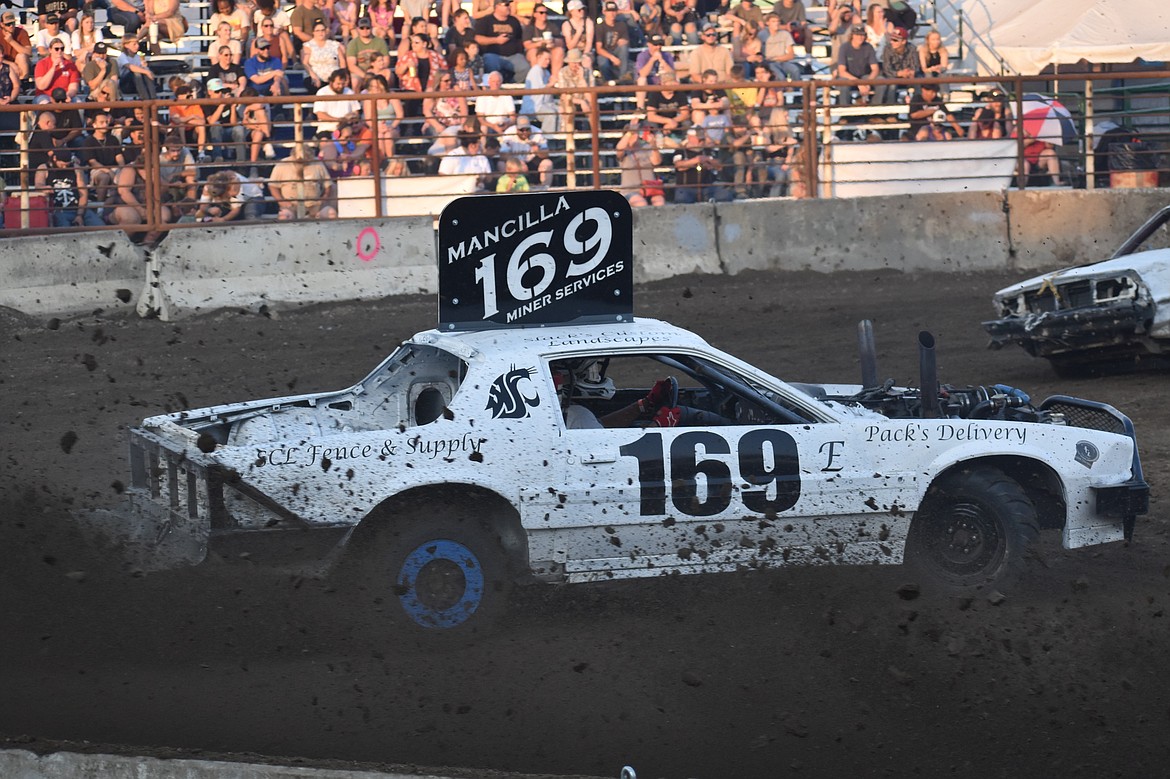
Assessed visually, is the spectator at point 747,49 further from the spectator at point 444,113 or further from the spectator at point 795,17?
the spectator at point 444,113

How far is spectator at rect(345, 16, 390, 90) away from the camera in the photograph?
613 inches

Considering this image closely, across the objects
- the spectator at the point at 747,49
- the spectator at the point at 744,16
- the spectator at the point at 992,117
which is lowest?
the spectator at the point at 992,117

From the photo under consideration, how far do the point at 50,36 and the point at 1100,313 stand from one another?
1227 cm

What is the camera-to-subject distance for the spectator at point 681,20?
56.3ft

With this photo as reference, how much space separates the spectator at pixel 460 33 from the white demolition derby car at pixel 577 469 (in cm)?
1023

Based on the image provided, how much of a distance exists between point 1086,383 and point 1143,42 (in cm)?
855

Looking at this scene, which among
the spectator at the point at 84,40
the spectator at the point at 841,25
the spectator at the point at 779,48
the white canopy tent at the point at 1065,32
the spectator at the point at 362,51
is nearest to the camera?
the spectator at the point at 84,40

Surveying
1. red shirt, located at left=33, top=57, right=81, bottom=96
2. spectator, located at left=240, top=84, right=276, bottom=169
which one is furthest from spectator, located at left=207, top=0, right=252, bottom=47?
spectator, located at left=240, top=84, right=276, bottom=169

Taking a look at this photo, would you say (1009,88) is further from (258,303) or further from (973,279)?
(258,303)

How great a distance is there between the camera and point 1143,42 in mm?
17078

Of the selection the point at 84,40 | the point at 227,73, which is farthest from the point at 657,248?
the point at 84,40

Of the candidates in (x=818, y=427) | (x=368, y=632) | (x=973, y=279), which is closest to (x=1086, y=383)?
(x=973, y=279)

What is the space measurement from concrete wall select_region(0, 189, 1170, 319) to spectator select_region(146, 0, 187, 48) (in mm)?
4671

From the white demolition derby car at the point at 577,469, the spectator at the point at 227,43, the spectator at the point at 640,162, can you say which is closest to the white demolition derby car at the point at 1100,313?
the white demolition derby car at the point at 577,469
